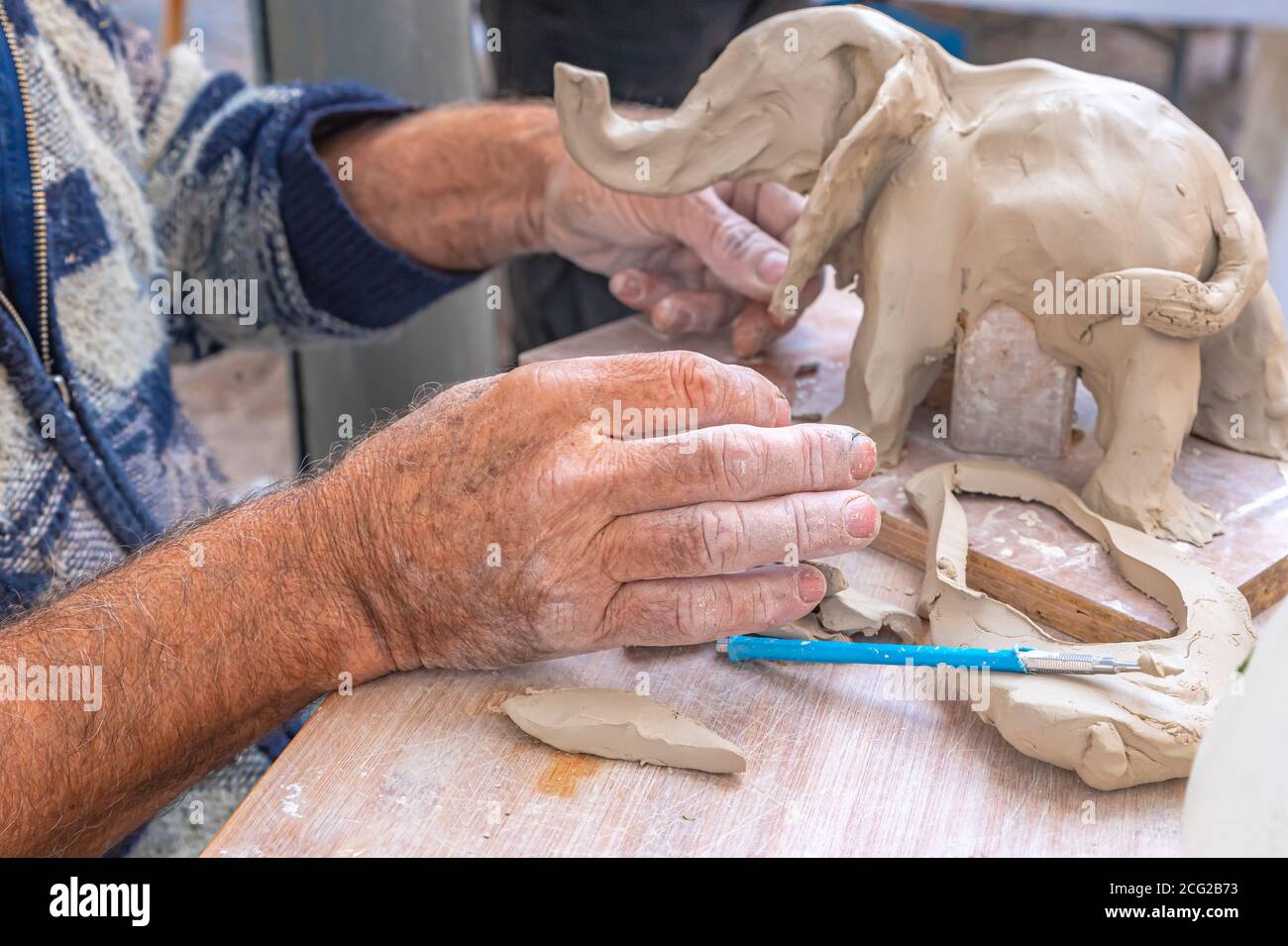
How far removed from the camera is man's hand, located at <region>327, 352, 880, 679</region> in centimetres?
104

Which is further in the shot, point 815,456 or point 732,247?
point 732,247

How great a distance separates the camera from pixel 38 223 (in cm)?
137

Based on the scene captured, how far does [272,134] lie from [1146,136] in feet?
4.08

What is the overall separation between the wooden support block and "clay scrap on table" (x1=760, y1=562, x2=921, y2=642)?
365 mm

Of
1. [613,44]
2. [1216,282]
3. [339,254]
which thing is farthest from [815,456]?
[613,44]

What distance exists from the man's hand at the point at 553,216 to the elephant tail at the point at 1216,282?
518mm

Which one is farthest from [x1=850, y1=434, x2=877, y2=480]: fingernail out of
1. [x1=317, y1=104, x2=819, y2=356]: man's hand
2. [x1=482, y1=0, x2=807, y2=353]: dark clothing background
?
[x1=482, y1=0, x2=807, y2=353]: dark clothing background

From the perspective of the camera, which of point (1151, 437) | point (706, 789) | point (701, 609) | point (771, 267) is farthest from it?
point (771, 267)

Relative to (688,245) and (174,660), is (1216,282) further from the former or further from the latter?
(174,660)

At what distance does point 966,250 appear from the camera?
4.47 ft

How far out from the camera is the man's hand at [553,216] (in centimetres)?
168

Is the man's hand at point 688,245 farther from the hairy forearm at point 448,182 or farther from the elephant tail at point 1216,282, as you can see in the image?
the elephant tail at point 1216,282

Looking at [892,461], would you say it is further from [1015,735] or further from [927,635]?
[1015,735]

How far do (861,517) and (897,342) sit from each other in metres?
0.41
